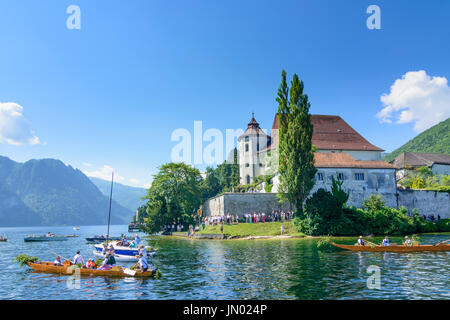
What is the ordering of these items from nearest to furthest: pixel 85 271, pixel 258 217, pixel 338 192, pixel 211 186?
pixel 85 271 < pixel 338 192 < pixel 258 217 < pixel 211 186

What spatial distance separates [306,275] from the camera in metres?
19.8

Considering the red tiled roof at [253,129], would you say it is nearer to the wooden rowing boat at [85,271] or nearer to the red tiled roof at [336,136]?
the red tiled roof at [336,136]

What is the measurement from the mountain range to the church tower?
80971mm

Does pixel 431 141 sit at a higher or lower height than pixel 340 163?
higher

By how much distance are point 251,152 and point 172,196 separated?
83.1ft

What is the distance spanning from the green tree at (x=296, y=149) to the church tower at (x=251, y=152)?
31767 mm

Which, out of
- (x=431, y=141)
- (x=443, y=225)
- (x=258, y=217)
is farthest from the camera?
(x=431, y=141)

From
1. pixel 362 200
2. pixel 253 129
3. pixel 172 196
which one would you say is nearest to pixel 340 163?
pixel 362 200

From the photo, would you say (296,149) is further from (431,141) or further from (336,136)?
(431,141)

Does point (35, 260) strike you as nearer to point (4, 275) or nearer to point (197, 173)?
point (4, 275)

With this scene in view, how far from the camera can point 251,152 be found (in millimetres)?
85000

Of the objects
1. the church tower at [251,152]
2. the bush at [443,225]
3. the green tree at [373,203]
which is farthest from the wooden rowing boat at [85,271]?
the church tower at [251,152]
